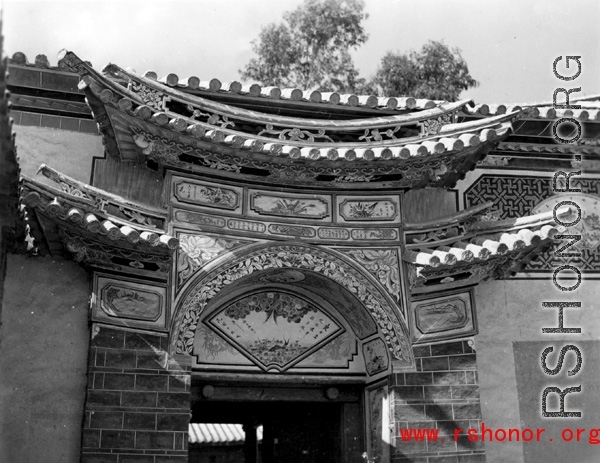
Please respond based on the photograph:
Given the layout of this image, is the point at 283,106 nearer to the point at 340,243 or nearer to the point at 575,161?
the point at 340,243

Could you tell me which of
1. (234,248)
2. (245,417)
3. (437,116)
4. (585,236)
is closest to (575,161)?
(585,236)

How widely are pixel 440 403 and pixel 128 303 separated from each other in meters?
3.40

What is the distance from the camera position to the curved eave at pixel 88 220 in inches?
276

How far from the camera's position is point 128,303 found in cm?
786

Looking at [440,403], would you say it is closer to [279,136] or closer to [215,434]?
[279,136]

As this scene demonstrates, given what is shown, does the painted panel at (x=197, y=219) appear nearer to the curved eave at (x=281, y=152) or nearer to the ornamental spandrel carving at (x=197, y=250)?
the ornamental spandrel carving at (x=197, y=250)

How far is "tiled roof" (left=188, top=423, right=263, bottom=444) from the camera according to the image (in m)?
16.6

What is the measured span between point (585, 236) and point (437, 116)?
8.57 ft

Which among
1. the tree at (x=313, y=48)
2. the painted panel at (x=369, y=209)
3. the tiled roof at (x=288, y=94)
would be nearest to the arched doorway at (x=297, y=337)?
the painted panel at (x=369, y=209)

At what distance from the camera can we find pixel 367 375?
9086 millimetres

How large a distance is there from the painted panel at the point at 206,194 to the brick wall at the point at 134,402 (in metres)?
1.53

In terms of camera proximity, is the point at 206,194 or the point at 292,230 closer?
the point at 206,194

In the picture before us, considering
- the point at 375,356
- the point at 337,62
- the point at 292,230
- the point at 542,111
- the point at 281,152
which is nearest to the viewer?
the point at 281,152

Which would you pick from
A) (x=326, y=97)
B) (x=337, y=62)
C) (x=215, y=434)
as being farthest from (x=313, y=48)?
(x=215, y=434)
